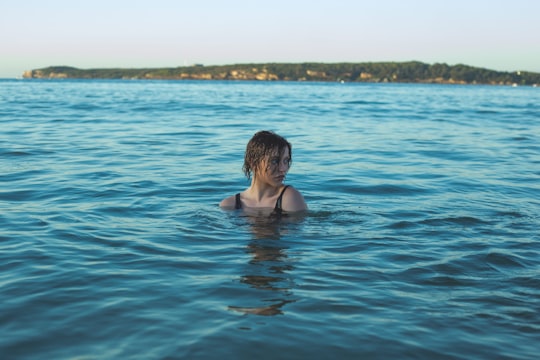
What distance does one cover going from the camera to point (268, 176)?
744cm

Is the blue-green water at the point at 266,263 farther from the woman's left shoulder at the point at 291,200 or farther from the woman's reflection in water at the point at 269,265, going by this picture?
the woman's left shoulder at the point at 291,200

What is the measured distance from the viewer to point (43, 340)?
4.13 m

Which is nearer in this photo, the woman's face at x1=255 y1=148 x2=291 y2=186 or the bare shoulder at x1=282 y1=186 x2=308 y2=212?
the woman's face at x1=255 y1=148 x2=291 y2=186

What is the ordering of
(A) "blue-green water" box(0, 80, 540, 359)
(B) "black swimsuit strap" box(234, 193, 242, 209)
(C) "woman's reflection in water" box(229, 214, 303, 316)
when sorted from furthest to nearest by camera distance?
(B) "black swimsuit strap" box(234, 193, 242, 209) < (C) "woman's reflection in water" box(229, 214, 303, 316) < (A) "blue-green water" box(0, 80, 540, 359)

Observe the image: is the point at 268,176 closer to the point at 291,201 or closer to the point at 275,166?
the point at 275,166

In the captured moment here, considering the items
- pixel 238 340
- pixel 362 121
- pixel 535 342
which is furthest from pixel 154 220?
pixel 362 121

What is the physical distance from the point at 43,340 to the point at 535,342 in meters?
3.28

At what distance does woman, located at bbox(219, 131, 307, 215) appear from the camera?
721 cm

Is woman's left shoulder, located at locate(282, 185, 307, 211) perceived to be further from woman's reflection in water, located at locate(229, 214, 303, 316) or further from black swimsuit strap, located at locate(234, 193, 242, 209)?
black swimsuit strap, located at locate(234, 193, 242, 209)

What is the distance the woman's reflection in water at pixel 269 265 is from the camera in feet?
15.8

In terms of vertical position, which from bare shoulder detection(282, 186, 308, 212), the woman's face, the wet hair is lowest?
bare shoulder detection(282, 186, 308, 212)

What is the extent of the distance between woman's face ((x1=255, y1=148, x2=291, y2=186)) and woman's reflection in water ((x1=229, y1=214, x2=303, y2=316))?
1.82 feet

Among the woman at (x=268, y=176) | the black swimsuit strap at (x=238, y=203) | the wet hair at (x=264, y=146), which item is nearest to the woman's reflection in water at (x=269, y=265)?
the woman at (x=268, y=176)

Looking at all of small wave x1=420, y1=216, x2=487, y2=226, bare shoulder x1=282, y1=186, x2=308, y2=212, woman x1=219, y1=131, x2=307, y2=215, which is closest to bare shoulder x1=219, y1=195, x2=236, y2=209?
woman x1=219, y1=131, x2=307, y2=215
